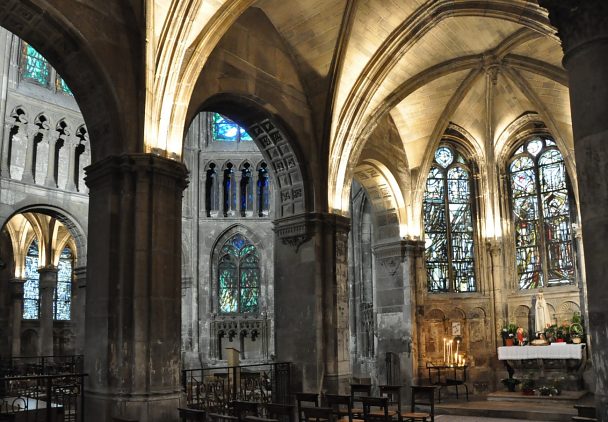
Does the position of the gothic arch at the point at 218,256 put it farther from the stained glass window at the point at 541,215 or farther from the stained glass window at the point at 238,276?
the stained glass window at the point at 541,215

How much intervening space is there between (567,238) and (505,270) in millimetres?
2349

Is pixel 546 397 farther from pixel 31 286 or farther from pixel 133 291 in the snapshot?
pixel 31 286

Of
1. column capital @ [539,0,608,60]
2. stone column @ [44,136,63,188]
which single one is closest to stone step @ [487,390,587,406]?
column capital @ [539,0,608,60]

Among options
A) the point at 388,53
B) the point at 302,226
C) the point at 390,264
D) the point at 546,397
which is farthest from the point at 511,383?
the point at 388,53

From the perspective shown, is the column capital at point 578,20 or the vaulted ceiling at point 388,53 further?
the vaulted ceiling at point 388,53

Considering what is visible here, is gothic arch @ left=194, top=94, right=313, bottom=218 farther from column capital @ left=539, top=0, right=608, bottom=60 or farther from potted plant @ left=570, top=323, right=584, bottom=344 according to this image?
column capital @ left=539, top=0, right=608, bottom=60

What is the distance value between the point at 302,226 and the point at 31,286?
21192 millimetres

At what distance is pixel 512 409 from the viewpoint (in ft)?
53.7

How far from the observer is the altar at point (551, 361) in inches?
741

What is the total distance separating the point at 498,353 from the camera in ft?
66.5

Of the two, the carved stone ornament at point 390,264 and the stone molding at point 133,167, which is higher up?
the stone molding at point 133,167

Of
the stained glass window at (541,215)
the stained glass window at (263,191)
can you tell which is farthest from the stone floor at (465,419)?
the stained glass window at (263,191)

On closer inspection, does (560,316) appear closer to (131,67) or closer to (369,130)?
(369,130)

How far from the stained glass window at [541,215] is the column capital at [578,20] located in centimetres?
1634
